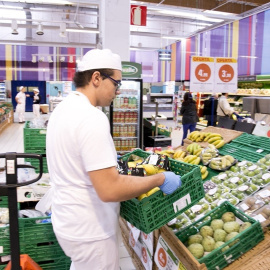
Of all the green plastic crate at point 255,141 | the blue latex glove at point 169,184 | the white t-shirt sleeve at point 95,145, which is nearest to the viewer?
the white t-shirt sleeve at point 95,145

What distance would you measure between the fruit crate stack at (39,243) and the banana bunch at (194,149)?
7.07ft

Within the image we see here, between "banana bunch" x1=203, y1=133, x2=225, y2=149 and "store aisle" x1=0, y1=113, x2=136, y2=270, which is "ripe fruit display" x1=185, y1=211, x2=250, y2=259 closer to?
"store aisle" x1=0, y1=113, x2=136, y2=270

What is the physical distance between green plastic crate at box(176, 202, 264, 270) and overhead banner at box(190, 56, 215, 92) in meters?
5.76

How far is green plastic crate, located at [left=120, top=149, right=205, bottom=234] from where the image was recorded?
1.80 metres

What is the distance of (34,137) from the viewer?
15.4ft

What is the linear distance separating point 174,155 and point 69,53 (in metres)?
21.4

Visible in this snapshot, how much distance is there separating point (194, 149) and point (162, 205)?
2434 mm

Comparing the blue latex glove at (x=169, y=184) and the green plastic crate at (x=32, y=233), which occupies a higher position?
the blue latex glove at (x=169, y=184)

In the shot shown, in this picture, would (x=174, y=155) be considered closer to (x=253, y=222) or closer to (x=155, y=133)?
(x=253, y=222)

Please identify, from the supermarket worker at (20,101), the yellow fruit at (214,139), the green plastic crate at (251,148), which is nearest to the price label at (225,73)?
the yellow fruit at (214,139)

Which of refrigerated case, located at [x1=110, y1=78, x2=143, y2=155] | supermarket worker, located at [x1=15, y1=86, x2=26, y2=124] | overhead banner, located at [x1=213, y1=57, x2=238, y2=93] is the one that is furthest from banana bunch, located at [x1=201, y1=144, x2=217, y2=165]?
supermarket worker, located at [x1=15, y1=86, x2=26, y2=124]

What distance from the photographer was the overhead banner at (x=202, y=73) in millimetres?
7895

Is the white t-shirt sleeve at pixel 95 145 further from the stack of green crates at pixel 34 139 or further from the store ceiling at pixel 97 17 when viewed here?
the store ceiling at pixel 97 17

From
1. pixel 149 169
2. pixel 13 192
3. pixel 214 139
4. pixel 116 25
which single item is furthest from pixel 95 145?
pixel 116 25
